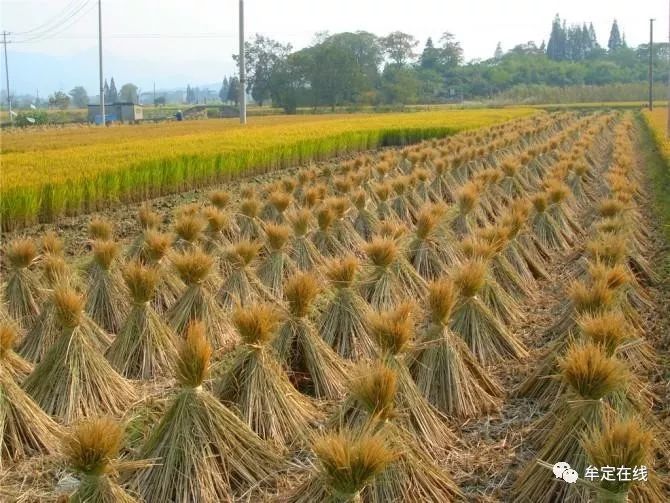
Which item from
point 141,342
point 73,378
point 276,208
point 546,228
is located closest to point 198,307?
point 141,342

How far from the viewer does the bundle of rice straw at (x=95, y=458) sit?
2758 millimetres

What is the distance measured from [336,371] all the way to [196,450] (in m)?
1.43

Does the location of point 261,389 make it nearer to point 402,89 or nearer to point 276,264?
point 276,264

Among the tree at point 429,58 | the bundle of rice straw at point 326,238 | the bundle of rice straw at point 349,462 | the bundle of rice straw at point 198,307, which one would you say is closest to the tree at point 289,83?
the tree at point 429,58

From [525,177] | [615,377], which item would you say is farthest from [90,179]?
[615,377]

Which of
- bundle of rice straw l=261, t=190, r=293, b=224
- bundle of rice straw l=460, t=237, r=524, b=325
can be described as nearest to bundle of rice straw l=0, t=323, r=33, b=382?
bundle of rice straw l=460, t=237, r=524, b=325

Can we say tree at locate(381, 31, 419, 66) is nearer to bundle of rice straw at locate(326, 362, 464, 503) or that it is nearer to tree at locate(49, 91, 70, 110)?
tree at locate(49, 91, 70, 110)

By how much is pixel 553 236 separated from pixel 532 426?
5.11m

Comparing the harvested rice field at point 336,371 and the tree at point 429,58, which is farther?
the tree at point 429,58

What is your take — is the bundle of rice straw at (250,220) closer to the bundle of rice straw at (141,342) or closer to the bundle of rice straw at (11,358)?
the bundle of rice straw at (141,342)

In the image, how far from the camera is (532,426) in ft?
13.0

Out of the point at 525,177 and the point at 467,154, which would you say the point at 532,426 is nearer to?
the point at 525,177

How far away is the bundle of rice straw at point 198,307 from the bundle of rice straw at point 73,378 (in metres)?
0.95

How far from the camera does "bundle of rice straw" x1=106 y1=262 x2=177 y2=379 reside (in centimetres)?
488
